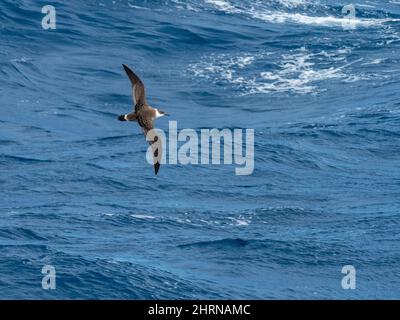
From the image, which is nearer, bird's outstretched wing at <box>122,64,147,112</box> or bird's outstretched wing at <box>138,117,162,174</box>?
bird's outstretched wing at <box>138,117,162,174</box>

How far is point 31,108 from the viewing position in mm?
50375

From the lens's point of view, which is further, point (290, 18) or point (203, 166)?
point (290, 18)

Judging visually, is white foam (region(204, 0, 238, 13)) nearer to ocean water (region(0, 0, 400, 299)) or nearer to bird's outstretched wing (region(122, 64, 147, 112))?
ocean water (region(0, 0, 400, 299))

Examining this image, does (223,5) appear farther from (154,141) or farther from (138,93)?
(154,141)

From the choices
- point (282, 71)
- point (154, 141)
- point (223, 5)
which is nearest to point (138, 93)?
point (154, 141)

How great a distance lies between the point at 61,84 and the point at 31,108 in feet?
8.74

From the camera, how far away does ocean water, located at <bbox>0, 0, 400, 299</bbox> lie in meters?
35.2

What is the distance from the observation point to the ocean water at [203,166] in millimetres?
35156

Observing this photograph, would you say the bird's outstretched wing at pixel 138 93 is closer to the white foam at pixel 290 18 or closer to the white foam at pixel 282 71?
the white foam at pixel 282 71

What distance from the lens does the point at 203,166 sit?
45719mm

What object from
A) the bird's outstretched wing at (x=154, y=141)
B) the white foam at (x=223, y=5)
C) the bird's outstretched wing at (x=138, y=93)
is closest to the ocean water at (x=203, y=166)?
the white foam at (x=223, y=5)

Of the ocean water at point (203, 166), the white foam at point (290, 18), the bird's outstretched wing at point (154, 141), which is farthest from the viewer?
the white foam at point (290, 18)

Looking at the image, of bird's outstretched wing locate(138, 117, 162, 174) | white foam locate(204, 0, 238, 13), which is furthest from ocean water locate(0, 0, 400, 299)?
bird's outstretched wing locate(138, 117, 162, 174)

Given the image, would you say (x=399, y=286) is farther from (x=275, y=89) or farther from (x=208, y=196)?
(x=275, y=89)
